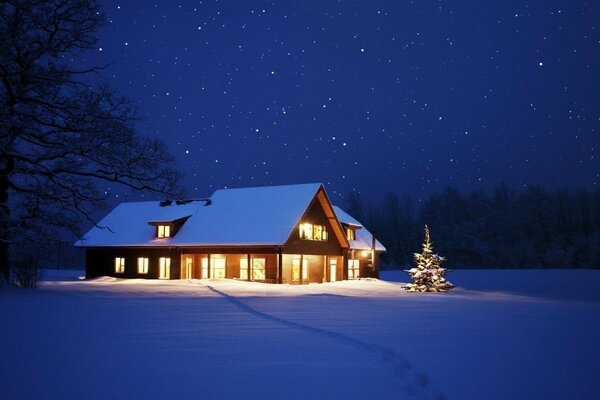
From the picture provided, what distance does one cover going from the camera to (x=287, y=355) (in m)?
8.48

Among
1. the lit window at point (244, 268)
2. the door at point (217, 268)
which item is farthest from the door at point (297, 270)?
the door at point (217, 268)

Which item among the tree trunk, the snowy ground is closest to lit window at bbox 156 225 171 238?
the tree trunk

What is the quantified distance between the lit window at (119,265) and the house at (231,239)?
77 millimetres

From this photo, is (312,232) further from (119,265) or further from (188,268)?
(119,265)

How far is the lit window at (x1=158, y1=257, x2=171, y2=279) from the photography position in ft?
124

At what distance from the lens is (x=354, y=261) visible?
4688 centimetres

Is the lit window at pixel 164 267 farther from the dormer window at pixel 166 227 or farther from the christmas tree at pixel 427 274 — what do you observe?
the christmas tree at pixel 427 274

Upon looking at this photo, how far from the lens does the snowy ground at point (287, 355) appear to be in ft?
21.6

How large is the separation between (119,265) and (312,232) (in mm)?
15175

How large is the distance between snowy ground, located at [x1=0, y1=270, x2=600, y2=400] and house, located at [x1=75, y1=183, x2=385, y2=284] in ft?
64.7

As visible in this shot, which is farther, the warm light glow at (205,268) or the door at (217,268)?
the warm light glow at (205,268)

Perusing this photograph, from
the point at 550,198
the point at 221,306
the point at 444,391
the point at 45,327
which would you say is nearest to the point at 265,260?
the point at 221,306

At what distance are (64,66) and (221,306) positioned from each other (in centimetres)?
1095

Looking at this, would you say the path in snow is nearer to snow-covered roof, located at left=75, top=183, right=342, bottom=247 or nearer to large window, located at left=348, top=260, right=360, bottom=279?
snow-covered roof, located at left=75, top=183, right=342, bottom=247
